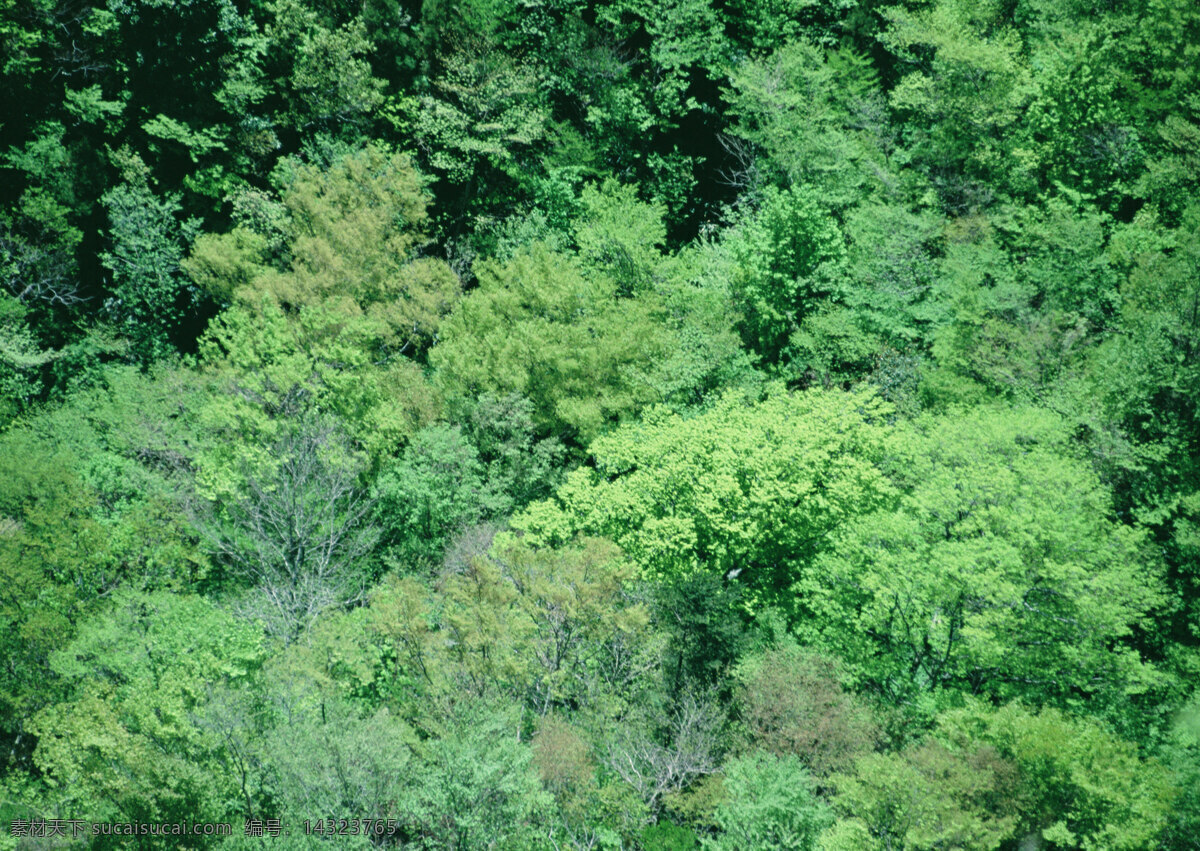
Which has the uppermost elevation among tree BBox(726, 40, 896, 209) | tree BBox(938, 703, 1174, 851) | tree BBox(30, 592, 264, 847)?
tree BBox(726, 40, 896, 209)

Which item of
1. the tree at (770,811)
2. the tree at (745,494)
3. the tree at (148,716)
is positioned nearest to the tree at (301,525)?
the tree at (148,716)

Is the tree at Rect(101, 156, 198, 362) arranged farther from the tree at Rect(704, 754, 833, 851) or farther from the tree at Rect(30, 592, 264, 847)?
the tree at Rect(704, 754, 833, 851)

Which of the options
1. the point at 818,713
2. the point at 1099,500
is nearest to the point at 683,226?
the point at 1099,500

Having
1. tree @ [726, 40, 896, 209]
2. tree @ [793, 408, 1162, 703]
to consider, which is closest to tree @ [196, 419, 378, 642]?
tree @ [793, 408, 1162, 703]

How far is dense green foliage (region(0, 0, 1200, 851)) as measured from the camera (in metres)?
22.1

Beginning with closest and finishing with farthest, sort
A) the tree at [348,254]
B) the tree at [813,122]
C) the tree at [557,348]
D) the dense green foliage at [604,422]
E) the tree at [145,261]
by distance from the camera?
the dense green foliage at [604,422], the tree at [557,348], the tree at [348,254], the tree at [813,122], the tree at [145,261]

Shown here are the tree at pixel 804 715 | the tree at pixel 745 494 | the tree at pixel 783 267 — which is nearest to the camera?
the tree at pixel 804 715

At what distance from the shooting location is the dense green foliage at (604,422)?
22078mm

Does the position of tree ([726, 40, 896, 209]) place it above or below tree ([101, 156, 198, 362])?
above

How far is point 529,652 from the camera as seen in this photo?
25844mm

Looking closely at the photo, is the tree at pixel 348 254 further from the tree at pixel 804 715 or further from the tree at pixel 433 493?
the tree at pixel 804 715

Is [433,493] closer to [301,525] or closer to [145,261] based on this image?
[301,525]

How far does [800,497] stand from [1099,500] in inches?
347

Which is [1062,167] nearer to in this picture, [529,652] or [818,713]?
[818,713]
